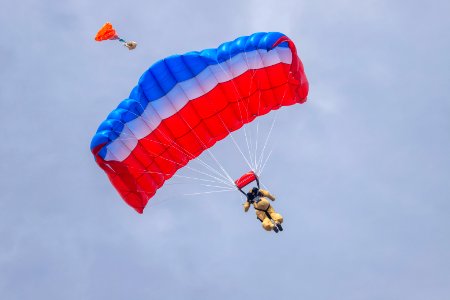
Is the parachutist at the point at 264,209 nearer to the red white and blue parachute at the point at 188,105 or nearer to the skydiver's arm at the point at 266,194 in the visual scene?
the skydiver's arm at the point at 266,194

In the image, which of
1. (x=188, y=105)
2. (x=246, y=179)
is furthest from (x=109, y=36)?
(x=246, y=179)

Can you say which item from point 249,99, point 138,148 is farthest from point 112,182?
point 249,99

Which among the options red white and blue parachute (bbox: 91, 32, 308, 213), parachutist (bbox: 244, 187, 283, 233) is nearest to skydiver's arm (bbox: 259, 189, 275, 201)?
parachutist (bbox: 244, 187, 283, 233)

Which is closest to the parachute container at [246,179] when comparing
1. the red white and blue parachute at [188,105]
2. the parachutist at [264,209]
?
the parachutist at [264,209]

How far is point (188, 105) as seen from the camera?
2464cm

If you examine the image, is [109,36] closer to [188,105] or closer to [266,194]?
[188,105]

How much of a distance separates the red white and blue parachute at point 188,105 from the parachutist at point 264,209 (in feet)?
11.3

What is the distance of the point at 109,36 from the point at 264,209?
7.19 m

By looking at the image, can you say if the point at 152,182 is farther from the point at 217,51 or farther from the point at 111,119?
the point at 217,51

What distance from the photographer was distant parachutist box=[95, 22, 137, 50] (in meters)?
23.8

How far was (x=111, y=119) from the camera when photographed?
77.4 ft

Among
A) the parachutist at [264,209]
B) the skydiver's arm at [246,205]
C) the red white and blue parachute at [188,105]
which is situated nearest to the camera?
the parachutist at [264,209]

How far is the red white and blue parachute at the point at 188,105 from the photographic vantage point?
23.8m

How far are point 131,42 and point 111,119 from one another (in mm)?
2460
